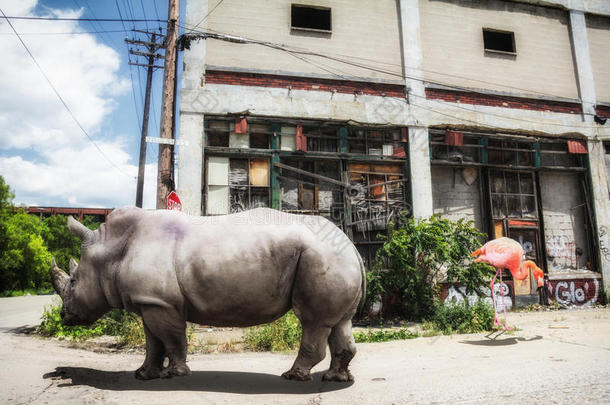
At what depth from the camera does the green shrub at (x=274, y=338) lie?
5.99m

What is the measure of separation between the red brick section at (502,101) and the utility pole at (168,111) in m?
6.68

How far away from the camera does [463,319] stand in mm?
7484

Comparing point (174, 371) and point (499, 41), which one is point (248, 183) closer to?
point (174, 371)

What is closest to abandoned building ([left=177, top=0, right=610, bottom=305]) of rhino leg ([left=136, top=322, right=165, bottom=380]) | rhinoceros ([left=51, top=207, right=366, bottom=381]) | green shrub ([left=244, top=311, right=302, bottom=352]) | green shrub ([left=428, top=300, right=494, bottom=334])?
green shrub ([left=428, top=300, right=494, bottom=334])

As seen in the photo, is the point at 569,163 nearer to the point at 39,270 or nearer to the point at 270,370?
the point at 270,370

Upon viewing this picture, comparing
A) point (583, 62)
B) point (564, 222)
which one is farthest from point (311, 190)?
point (583, 62)

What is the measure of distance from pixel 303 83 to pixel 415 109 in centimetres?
311

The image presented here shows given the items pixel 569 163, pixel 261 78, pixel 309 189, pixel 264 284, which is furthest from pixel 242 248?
pixel 569 163

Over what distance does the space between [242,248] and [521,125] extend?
10.8 metres

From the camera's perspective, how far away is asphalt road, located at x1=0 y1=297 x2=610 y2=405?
10.2ft

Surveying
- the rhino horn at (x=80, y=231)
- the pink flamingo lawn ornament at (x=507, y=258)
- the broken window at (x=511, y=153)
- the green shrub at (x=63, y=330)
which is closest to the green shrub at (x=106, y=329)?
the green shrub at (x=63, y=330)

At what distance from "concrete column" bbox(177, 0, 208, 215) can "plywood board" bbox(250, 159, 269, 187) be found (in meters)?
1.19

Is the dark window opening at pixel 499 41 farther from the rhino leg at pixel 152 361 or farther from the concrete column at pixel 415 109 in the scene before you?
the rhino leg at pixel 152 361

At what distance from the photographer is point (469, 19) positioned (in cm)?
1155
